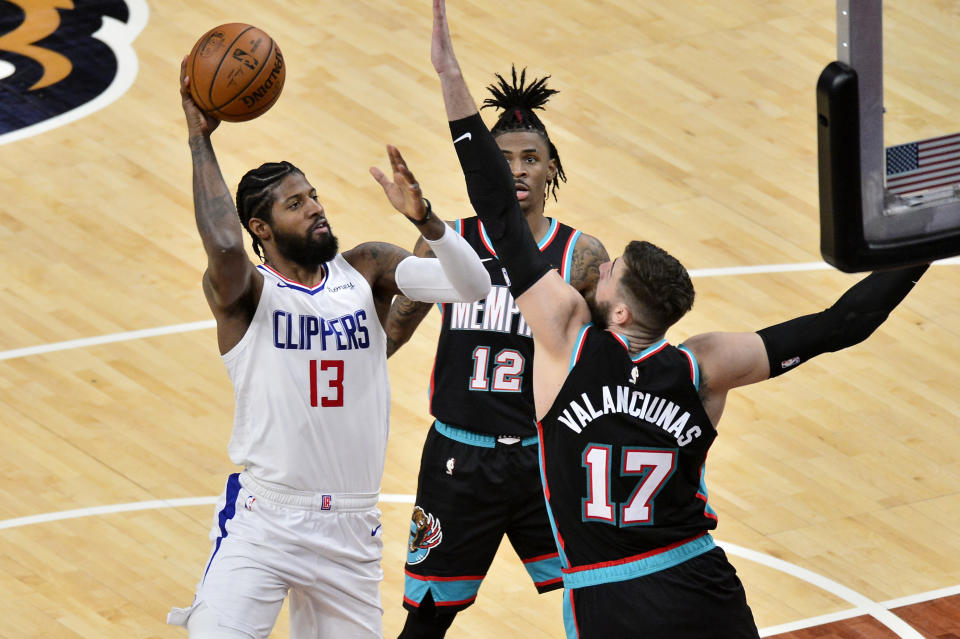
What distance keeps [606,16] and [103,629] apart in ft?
26.4

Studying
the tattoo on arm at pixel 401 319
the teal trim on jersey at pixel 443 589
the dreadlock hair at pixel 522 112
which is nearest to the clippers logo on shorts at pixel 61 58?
the dreadlock hair at pixel 522 112

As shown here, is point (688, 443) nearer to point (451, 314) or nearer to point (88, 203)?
point (451, 314)

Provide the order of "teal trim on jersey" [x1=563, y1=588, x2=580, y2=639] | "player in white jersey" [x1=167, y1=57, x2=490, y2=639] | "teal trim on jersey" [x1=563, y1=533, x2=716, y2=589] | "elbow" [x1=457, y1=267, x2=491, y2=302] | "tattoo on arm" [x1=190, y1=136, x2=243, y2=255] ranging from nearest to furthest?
"teal trim on jersey" [x1=563, y1=533, x2=716, y2=589] < "teal trim on jersey" [x1=563, y1=588, x2=580, y2=639] < "tattoo on arm" [x1=190, y1=136, x2=243, y2=255] < "player in white jersey" [x1=167, y1=57, x2=490, y2=639] < "elbow" [x1=457, y1=267, x2=491, y2=302]

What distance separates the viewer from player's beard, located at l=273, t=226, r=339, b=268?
262 inches

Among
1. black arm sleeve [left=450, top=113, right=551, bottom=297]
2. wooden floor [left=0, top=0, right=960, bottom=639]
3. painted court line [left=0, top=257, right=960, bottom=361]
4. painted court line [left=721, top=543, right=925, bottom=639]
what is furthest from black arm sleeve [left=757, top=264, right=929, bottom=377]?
painted court line [left=0, top=257, right=960, bottom=361]

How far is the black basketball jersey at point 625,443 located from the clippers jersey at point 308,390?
1.05 m

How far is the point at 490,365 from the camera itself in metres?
7.39

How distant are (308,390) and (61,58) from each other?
25.8ft

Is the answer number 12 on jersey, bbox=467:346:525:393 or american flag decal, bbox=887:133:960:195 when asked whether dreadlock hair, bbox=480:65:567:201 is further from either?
american flag decal, bbox=887:133:960:195

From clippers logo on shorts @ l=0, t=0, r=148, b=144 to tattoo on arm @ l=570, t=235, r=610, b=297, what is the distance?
245 inches

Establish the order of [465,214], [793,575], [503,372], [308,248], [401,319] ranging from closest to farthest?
[308,248]
[503,372]
[401,319]
[793,575]
[465,214]

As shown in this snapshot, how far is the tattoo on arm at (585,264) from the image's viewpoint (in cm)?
748

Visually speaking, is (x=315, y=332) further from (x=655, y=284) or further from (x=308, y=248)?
(x=655, y=284)

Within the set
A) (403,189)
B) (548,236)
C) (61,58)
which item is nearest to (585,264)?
(548,236)
